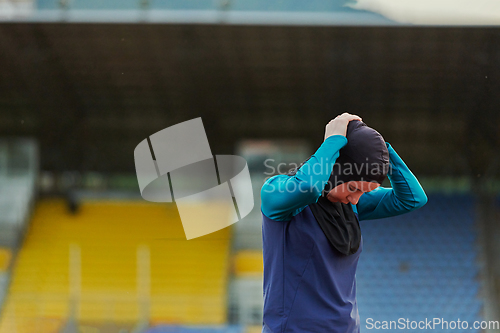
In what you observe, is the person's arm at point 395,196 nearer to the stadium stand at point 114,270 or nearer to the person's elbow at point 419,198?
the person's elbow at point 419,198

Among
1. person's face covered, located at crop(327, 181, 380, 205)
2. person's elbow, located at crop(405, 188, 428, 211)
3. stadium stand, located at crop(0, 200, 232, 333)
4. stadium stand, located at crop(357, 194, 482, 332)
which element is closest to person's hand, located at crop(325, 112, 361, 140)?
person's face covered, located at crop(327, 181, 380, 205)

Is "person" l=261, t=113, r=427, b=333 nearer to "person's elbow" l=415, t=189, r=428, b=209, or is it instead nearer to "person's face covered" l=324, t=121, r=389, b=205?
"person's face covered" l=324, t=121, r=389, b=205

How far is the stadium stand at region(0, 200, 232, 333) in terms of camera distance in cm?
404

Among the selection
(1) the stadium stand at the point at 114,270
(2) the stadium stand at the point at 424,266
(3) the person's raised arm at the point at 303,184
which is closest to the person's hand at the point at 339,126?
(3) the person's raised arm at the point at 303,184

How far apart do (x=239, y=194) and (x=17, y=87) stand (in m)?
2.78

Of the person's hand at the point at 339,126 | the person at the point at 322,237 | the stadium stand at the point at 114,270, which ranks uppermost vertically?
the person's hand at the point at 339,126

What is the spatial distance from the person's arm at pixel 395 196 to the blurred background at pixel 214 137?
2.70 meters

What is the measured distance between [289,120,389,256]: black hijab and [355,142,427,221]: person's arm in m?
0.18

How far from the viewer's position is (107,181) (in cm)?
478

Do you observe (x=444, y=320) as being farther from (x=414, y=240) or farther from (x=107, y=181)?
(x=107, y=181)

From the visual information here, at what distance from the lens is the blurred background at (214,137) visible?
3662mm

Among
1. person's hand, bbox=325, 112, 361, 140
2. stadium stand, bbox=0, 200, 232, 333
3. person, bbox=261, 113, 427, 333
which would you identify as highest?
person's hand, bbox=325, 112, 361, 140

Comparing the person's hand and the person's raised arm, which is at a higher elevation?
the person's hand

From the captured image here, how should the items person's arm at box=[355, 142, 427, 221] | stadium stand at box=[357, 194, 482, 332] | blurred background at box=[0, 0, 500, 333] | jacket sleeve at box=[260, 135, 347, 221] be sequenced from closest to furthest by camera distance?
jacket sleeve at box=[260, 135, 347, 221], person's arm at box=[355, 142, 427, 221], blurred background at box=[0, 0, 500, 333], stadium stand at box=[357, 194, 482, 332]
